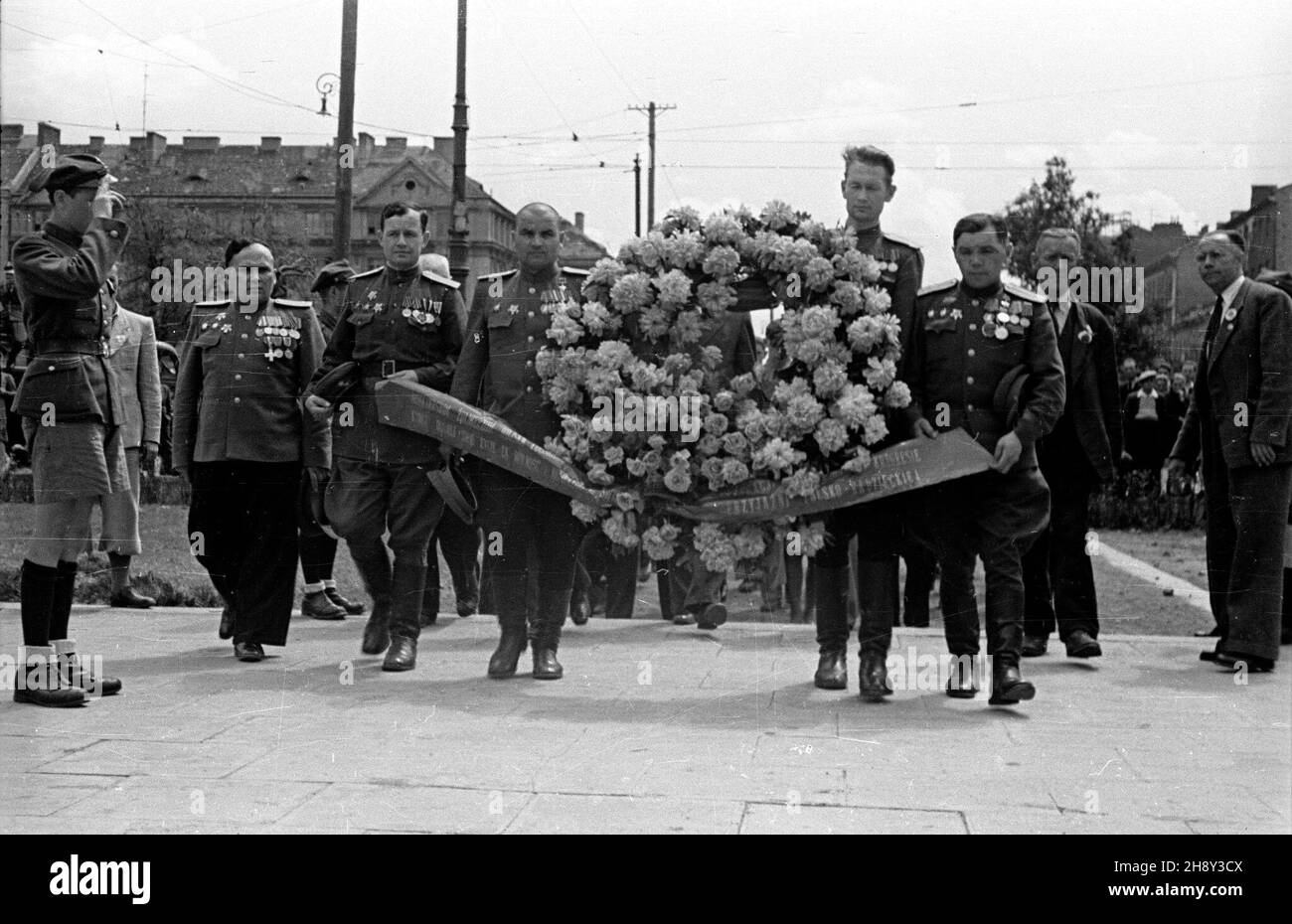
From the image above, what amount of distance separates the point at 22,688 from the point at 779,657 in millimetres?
3479

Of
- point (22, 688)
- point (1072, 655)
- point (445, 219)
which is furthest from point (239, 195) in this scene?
point (1072, 655)

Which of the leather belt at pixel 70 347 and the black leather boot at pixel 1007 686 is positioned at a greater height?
the leather belt at pixel 70 347

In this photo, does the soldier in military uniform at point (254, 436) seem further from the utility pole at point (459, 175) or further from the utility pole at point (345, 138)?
the utility pole at point (459, 175)

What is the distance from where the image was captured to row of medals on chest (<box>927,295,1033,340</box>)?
6320mm

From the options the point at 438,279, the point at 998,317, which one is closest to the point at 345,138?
the point at 438,279

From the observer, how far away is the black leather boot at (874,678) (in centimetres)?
637

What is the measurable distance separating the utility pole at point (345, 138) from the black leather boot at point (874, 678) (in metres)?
3.21

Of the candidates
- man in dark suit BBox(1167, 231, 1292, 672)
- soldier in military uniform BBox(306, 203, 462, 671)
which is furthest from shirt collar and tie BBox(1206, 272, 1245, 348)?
soldier in military uniform BBox(306, 203, 462, 671)

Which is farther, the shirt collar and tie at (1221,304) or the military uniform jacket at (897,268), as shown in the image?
the shirt collar and tie at (1221,304)

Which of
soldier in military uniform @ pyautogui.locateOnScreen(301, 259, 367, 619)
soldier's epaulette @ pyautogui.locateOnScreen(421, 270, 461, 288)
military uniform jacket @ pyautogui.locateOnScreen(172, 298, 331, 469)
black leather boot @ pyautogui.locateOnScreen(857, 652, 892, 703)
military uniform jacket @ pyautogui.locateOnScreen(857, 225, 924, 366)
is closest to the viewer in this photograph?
black leather boot @ pyautogui.locateOnScreen(857, 652, 892, 703)

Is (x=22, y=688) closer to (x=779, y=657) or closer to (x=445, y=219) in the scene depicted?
(x=445, y=219)

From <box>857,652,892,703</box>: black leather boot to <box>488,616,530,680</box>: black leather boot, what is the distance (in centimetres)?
156

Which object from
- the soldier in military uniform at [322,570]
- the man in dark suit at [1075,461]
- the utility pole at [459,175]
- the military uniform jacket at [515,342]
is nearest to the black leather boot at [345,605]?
the soldier in military uniform at [322,570]

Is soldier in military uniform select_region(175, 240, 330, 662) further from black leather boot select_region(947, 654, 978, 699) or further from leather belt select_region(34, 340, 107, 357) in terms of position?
black leather boot select_region(947, 654, 978, 699)
